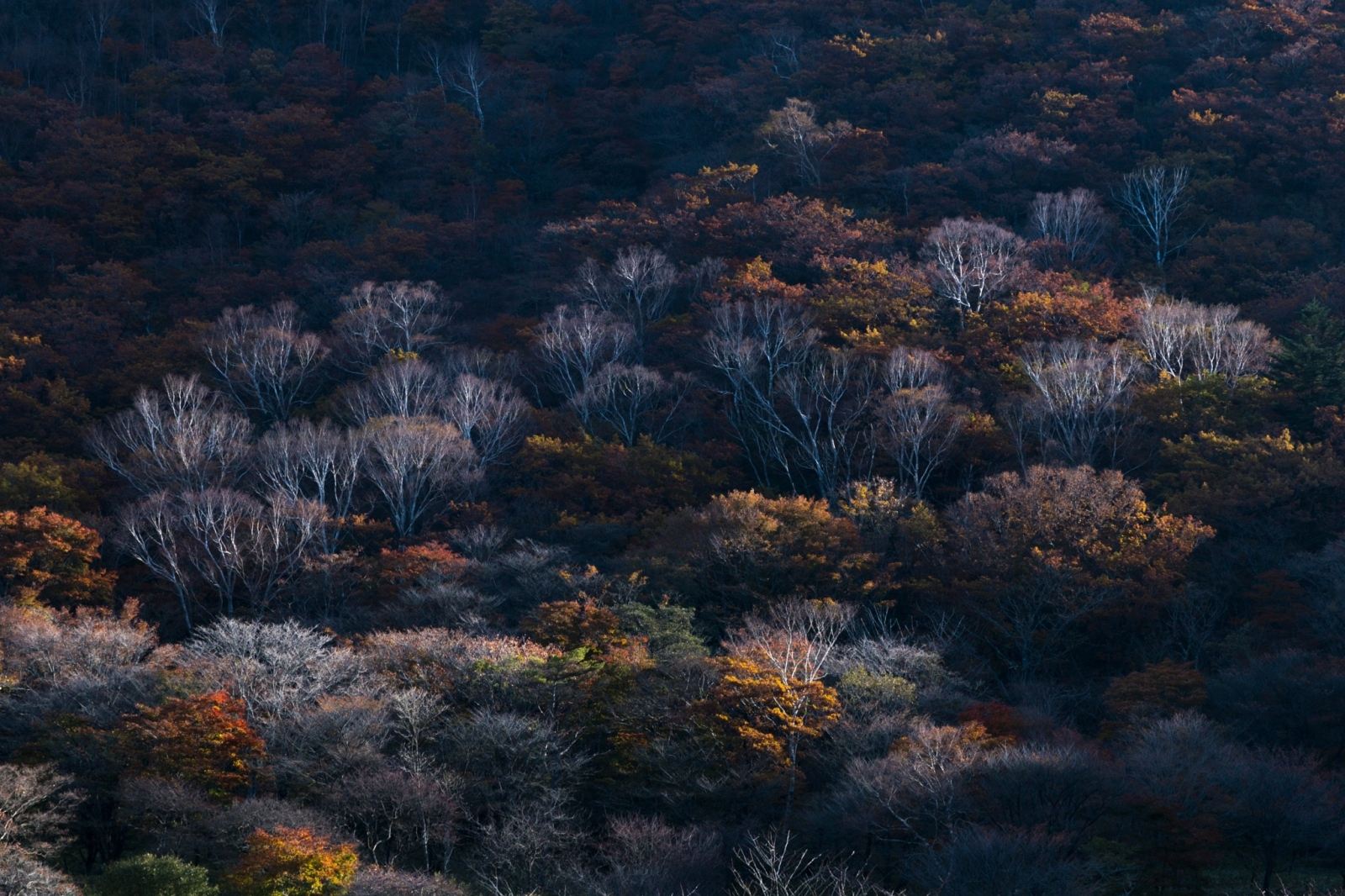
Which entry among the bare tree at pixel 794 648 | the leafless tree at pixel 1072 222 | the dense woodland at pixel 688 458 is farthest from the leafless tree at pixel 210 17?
the bare tree at pixel 794 648

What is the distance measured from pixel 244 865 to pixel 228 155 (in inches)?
2054

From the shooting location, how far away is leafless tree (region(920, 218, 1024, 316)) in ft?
157

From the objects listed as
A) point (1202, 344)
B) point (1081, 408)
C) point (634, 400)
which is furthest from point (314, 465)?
point (1202, 344)

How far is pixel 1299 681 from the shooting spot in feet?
93.6

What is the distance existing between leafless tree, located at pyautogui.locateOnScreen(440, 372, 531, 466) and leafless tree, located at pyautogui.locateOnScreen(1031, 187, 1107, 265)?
21.2 metres

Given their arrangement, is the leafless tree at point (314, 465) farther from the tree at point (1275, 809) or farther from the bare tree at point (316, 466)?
the tree at point (1275, 809)

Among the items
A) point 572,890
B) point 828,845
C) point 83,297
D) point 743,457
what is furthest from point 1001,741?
point 83,297

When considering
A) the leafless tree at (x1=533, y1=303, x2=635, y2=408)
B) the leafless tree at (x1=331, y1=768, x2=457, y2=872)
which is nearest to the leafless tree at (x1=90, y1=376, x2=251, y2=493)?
the leafless tree at (x1=533, y1=303, x2=635, y2=408)

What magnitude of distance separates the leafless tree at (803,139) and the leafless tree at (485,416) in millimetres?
21430

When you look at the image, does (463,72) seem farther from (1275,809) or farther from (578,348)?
(1275,809)

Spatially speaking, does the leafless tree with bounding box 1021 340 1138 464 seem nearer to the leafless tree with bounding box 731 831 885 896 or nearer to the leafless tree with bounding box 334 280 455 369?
the leafless tree with bounding box 731 831 885 896

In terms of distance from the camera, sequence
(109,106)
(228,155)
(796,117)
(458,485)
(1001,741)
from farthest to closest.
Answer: (109,106), (228,155), (796,117), (458,485), (1001,741)

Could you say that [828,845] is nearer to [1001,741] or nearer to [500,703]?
[1001,741]

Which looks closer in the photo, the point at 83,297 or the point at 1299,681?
the point at 1299,681
